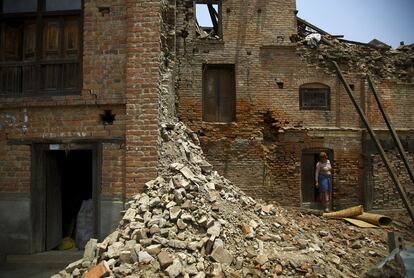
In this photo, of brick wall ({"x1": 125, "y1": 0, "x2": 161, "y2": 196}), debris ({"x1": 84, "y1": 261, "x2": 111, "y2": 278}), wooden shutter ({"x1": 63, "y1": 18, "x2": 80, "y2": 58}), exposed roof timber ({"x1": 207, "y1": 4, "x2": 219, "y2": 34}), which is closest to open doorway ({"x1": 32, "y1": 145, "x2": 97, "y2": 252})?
brick wall ({"x1": 125, "y1": 0, "x2": 161, "y2": 196})

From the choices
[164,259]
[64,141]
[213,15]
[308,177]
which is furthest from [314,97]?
[164,259]

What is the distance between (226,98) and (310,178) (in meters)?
4.30

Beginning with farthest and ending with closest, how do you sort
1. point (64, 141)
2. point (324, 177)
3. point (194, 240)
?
point (324, 177), point (64, 141), point (194, 240)

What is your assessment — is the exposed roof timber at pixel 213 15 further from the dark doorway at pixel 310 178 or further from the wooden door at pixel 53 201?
the wooden door at pixel 53 201

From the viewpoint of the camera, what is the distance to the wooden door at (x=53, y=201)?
7.13 m

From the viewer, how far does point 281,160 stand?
1369 centimetres

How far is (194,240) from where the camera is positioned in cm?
545

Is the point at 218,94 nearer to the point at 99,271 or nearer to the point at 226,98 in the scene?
the point at 226,98

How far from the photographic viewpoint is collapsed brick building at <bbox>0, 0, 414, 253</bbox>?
6.64 m

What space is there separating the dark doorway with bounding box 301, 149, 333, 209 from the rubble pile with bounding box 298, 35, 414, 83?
328 cm

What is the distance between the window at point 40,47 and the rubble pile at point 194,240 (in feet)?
7.23

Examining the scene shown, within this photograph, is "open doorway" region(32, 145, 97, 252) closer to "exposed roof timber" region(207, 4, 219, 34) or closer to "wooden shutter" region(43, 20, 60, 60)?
"wooden shutter" region(43, 20, 60, 60)

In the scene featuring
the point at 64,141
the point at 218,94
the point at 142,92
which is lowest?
the point at 64,141

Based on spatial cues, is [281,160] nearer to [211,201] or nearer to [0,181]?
[211,201]
